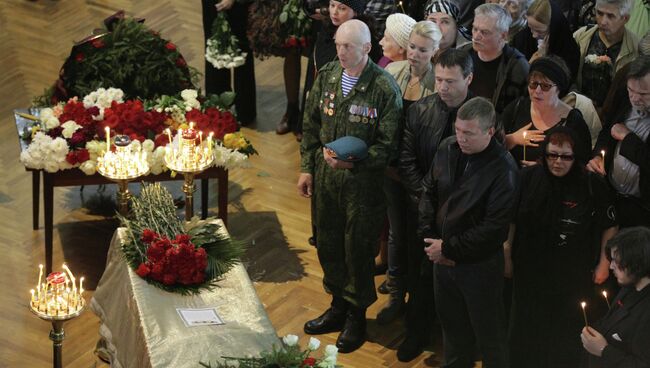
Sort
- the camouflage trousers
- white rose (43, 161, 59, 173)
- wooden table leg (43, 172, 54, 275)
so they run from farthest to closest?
wooden table leg (43, 172, 54, 275), white rose (43, 161, 59, 173), the camouflage trousers

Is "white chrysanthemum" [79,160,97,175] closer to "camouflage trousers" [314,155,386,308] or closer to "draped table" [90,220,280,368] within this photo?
"draped table" [90,220,280,368]

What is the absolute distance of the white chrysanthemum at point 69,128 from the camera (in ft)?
23.2

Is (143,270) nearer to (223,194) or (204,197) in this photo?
(223,194)

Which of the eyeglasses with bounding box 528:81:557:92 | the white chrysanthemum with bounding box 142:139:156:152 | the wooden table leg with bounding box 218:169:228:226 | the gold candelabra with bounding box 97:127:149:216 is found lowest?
the wooden table leg with bounding box 218:169:228:226

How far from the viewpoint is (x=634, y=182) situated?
5.73 metres

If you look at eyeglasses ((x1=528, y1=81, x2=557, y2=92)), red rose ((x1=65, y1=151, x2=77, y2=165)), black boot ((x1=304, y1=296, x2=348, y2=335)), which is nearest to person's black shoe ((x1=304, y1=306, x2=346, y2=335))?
black boot ((x1=304, y1=296, x2=348, y2=335))

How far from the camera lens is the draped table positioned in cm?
523

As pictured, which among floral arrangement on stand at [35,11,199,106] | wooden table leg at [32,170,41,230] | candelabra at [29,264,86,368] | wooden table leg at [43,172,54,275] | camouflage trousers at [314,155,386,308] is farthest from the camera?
floral arrangement on stand at [35,11,199,106]

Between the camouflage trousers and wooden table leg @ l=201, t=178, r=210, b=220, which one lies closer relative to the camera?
the camouflage trousers

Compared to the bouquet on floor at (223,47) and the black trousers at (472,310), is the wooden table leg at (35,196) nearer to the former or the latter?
the bouquet on floor at (223,47)

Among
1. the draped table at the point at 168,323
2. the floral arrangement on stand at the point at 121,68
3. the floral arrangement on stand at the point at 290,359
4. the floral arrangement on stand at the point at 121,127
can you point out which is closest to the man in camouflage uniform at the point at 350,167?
the draped table at the point at 168,323

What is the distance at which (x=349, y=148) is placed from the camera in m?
6.12

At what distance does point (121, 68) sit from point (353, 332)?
245cm

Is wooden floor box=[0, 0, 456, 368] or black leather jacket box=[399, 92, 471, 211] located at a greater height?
black leather jacket box=[399, 92, 471, 211]
